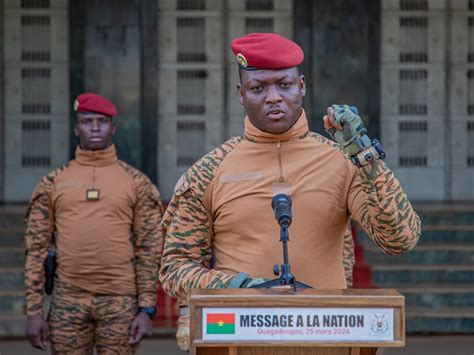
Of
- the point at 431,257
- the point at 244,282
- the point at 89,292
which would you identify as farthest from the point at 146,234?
the point at 431,257

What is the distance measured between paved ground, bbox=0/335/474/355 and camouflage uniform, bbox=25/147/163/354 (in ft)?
8.46

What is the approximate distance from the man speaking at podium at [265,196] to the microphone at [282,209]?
221mm

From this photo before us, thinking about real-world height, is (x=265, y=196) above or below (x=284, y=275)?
above

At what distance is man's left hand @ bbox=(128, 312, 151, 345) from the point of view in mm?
6359

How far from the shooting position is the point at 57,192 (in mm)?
6566

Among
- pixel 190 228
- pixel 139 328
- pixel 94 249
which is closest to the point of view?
pixel 190 228

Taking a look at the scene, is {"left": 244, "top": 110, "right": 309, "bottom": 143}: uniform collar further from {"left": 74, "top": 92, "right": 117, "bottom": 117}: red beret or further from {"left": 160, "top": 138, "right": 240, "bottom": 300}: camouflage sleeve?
{"left": 74, "top": 92, "right": 117, "bottom": 117}: red beret

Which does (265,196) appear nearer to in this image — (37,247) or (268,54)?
(268,54)

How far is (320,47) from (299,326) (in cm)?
1066

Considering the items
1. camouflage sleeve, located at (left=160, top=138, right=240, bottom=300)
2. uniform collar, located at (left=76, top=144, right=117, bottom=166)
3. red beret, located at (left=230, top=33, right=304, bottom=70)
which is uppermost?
red beret, located at (left=230, top=33, right=304, bottom=70)

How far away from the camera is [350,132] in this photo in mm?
3133

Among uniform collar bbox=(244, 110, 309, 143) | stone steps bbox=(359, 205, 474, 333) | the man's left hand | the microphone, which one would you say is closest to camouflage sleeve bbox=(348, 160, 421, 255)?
the microphone

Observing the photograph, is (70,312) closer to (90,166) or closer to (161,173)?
(90,166)

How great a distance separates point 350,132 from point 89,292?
11.8 ft
